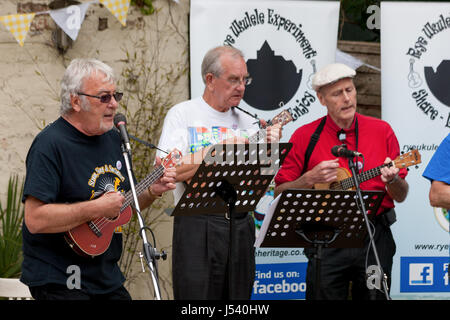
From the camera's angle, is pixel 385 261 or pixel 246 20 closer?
pixel 385 261

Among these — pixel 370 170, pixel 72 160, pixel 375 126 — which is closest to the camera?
pixel 72 160

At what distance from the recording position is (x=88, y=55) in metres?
6.17

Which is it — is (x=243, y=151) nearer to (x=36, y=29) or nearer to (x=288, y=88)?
(x=288, y=88)

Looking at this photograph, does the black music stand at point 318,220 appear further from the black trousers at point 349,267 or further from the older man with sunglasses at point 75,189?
the older man with sunglasses at point 75,189

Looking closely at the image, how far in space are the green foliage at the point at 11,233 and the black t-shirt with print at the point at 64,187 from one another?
5.98ft

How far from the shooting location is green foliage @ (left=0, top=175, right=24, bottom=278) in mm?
5559

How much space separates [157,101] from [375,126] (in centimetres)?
208

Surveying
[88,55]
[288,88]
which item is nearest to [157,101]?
[88,55]

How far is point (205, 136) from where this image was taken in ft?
15.4

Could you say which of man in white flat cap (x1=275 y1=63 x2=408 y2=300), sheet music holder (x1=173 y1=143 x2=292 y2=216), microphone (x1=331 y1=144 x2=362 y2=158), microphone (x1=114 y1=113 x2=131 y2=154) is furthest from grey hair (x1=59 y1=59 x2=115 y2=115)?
man in white flat cap (x1=275 y1=63 x2=408 y2=300)

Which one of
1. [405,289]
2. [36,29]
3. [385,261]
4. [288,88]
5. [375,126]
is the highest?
[36,29]

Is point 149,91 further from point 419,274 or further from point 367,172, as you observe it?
point 419,274

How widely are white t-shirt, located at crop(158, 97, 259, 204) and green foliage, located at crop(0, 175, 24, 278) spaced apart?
5.39 ft

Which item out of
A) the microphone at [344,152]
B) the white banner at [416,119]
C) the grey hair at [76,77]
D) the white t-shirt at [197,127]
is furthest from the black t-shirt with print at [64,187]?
the white banner at [416,119]
